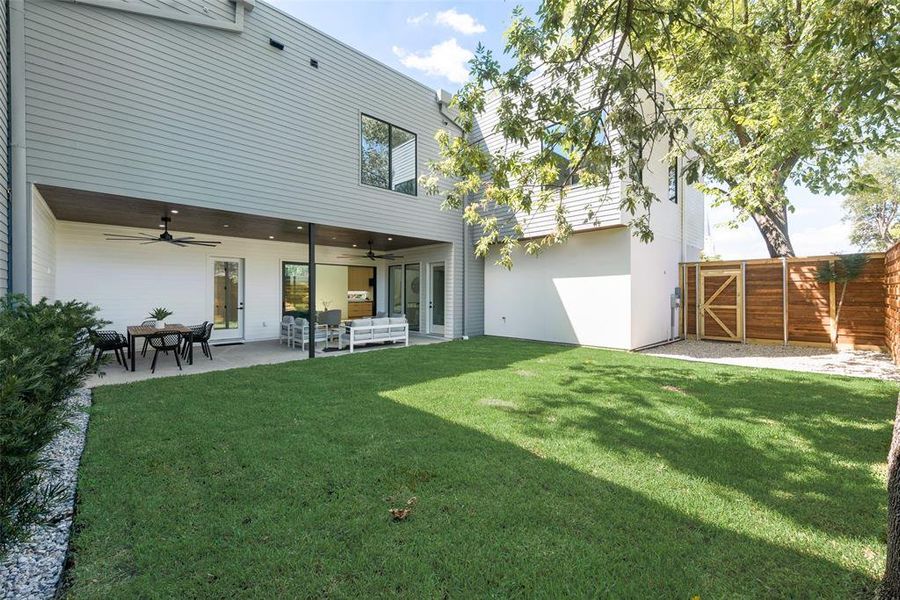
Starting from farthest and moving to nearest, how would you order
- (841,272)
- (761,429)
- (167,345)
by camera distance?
(841,272), (167,345), (761,429)

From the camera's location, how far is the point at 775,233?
10.8 metres

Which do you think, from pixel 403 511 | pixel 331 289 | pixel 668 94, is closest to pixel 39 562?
pixel 403 511

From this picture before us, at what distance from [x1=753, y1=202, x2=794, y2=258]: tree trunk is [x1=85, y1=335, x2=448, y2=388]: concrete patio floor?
32.1 ft

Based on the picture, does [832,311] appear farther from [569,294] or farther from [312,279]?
[312,279]

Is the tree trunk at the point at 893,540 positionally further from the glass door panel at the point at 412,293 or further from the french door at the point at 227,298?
the french door at the point at 227,298

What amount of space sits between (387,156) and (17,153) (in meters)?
6.17

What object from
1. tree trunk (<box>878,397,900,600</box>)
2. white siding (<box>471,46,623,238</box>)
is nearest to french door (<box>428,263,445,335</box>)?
white siding (<box>471,46,623,238</box>)

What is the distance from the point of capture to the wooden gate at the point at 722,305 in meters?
10.2

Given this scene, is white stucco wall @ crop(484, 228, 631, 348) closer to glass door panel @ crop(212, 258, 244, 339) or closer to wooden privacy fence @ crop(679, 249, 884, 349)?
wooden privacy fence @ crop(679, 249, 884, 349)

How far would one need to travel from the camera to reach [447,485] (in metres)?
2.82

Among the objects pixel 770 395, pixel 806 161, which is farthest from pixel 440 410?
pixel 806 161

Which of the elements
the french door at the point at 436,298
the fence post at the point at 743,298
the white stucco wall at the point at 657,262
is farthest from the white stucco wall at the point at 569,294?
the fence post at the point at 743,298

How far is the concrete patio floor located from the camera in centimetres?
638

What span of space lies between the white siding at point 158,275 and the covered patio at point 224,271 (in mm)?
21
